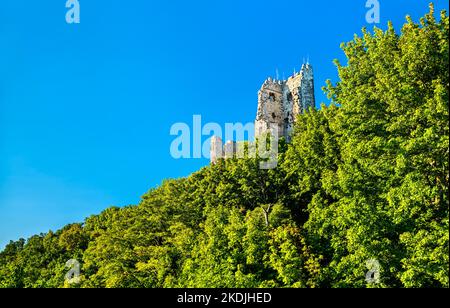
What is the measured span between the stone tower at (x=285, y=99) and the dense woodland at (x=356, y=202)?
32.0 metres

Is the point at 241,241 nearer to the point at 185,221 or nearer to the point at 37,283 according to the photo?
the point at 185,221

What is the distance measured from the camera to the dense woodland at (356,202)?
21016 millimetres

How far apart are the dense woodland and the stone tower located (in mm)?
31999

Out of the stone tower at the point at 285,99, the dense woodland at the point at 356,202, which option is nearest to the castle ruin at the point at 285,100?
the stone tower at the point at 285,99

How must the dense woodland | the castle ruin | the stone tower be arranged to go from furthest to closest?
the stone tower
the castle ruin
the dense woodland

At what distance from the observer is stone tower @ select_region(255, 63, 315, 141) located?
225 ft

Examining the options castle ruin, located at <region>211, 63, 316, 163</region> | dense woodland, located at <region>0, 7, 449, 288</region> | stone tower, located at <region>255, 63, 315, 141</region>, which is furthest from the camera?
stone tower, located at <region>255, 63, 315, 141</region>

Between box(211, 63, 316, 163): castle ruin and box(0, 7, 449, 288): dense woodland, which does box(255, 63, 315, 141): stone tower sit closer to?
box(211, 63, 316, 163): castle ruin

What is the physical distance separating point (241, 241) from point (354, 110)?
32.5ft

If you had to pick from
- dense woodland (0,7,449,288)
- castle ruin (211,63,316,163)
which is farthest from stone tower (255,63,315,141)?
dense woodland (0,7,449,288)

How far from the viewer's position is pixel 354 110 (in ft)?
82.2

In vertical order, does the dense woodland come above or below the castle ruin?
below

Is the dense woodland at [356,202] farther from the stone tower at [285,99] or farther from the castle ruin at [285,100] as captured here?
the stone tower at [285,99]
